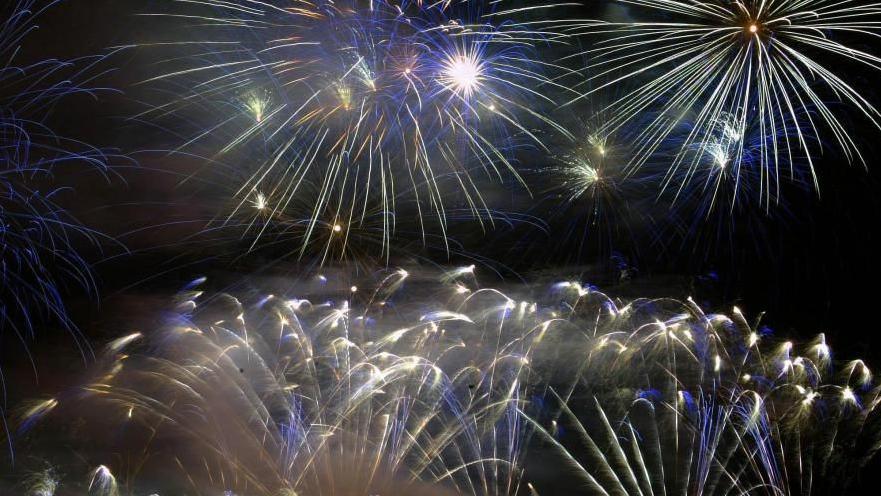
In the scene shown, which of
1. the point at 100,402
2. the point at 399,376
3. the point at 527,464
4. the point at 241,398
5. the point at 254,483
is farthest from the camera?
the point at 100,402

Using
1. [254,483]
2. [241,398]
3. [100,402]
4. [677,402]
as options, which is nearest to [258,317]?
[241,398]

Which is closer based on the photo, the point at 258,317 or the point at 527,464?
the point at 258,317

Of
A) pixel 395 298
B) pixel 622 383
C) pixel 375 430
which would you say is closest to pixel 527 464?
pixel 622 383

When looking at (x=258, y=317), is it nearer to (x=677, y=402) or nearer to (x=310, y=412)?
(x=310, y=412)

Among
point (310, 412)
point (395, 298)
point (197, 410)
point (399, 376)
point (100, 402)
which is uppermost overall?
point (395, 298)

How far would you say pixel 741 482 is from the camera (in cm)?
1911

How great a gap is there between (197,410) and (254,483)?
2.74 m

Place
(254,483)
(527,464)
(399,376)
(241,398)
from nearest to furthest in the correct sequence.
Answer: (399,376) < (241,398) < (254,483) < (527,464)

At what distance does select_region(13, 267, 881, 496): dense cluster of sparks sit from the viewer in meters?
15.9

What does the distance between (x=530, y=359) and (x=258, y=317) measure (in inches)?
280

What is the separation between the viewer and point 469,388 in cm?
1588

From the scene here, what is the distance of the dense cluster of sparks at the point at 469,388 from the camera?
1587cm

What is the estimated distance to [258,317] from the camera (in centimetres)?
1644

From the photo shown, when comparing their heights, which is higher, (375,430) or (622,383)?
(622,383)
